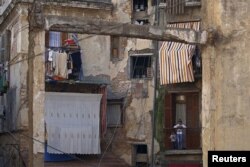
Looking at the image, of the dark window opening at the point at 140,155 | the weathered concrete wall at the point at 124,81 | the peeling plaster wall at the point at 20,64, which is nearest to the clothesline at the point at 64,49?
the weathered concrete wall at the point at 124,81

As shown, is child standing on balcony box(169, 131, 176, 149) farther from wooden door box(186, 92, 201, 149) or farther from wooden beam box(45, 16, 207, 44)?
wooden beam box(45, 16, 207, 44)

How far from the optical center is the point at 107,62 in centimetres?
2556

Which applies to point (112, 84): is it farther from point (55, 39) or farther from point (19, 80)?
point (19, 80)

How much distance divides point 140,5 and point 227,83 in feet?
29.3

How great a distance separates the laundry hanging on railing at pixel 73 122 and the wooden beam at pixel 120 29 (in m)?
7.40

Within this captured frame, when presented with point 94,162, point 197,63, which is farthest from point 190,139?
point 94,162

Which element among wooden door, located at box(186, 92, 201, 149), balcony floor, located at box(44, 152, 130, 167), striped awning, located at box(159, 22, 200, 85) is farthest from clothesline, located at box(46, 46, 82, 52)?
wooden door, located at box(186, 92, 201, 149)

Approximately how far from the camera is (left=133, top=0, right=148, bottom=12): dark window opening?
83.3 feet

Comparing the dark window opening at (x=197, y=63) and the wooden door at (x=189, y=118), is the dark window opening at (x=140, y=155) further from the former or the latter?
the dark window opening at (x=197, y=63)

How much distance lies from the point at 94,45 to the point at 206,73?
878cm

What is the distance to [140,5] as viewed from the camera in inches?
Answer: 1004

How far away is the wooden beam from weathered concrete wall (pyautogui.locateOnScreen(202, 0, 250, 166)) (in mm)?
672

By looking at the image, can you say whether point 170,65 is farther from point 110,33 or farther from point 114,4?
point 110,33

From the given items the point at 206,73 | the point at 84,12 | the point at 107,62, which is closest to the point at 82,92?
the point at 107,62
